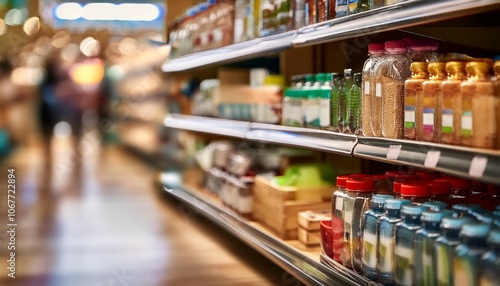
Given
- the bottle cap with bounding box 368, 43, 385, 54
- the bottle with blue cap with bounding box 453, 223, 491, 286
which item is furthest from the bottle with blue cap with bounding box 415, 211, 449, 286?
the bottle cap with bounding box 368, 43, 385, 54

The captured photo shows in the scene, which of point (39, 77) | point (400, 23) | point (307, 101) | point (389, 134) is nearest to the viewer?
point (400, 23)

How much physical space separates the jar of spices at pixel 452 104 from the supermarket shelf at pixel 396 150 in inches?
2.4

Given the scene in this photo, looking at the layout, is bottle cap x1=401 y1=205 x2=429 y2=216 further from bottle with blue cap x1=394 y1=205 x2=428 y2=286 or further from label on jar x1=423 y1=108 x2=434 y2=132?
label on jar x1=423 y1=108 x2=434 y2=132

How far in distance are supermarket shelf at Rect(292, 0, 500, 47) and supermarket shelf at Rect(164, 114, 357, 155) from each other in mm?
366

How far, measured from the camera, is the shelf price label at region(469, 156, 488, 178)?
162cm

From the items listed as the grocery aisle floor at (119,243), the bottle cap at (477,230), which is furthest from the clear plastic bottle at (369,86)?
the grocery aisle floor at (119,243)

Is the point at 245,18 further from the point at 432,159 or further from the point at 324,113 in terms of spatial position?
the point at 432,159

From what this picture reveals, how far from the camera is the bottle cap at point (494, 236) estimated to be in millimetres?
1677

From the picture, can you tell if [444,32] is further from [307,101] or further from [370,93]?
[307,101]

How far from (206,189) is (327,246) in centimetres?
238

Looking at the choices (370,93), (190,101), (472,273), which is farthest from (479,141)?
(190,101)

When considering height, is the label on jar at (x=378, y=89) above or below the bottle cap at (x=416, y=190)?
above

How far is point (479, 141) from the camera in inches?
70.0

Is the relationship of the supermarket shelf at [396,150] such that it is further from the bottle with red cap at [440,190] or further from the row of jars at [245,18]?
the row of jars at [245,18]
